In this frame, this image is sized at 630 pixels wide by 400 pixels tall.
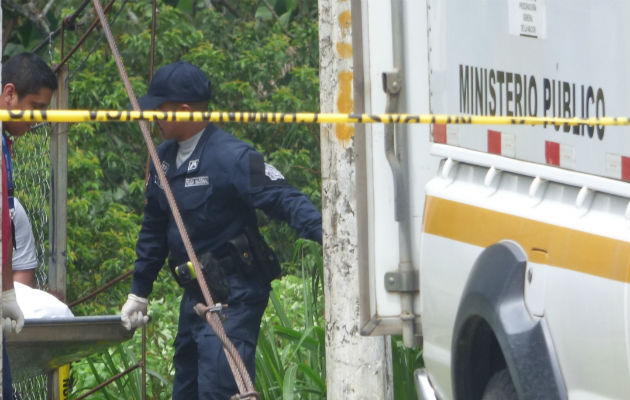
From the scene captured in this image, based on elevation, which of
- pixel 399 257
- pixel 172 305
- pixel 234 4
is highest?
pixel 234 4

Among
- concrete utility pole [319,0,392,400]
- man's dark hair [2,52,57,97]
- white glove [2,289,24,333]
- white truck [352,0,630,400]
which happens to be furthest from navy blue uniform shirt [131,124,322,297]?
white glove [2,289,24,333]

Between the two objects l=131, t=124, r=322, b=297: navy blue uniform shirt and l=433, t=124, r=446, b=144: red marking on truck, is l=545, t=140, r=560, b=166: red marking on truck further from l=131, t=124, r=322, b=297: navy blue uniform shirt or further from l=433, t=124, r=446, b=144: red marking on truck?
l=131, t=124, r=322, b=297: navy blue uniform shirt

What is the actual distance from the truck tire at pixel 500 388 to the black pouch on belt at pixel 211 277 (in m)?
1.87

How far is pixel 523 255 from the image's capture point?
3.08m

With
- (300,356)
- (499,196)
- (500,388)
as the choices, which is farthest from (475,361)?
(300,356)

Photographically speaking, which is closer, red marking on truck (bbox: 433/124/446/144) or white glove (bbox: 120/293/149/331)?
red marking on truck (bbox: 433/124/446/144)

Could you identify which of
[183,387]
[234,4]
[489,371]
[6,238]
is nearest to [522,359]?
[489,371]

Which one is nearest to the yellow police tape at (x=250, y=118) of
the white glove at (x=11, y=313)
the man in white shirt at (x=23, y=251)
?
the white glove at (x=11, y=313)

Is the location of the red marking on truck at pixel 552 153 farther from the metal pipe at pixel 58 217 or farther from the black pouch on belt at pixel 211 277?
the metal pipe at pixel 58 217

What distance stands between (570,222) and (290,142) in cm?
747

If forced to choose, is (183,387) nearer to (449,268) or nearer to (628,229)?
(449,268)

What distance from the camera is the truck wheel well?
135 inches

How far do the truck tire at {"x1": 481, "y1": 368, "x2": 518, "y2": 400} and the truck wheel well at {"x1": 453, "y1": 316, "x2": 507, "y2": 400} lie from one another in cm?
3

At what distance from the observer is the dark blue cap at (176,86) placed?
17.7 ft
